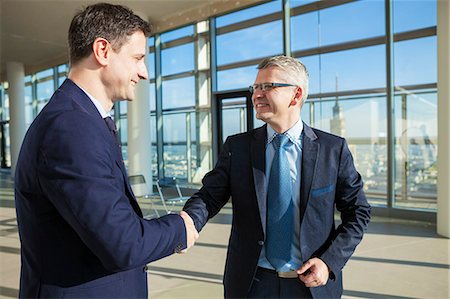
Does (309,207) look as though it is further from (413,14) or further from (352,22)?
(352,22)

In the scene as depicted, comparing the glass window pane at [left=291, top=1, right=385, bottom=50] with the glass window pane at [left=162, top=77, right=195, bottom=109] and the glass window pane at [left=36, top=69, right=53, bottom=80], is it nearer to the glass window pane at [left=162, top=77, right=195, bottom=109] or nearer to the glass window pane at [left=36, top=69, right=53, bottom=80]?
the glass window pane at [left=162, top=77, right=195, bottom=109]

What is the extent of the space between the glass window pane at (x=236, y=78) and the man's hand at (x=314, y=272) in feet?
26.1

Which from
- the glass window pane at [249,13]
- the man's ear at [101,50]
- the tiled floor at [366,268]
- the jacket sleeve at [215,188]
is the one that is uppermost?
the glass window pane at [249,13]

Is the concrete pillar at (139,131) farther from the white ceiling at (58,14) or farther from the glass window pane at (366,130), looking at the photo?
the glass window pane at (366,130)

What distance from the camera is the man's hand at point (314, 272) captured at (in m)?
1.41

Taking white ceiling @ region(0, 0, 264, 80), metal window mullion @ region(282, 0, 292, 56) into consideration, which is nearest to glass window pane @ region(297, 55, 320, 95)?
metal window mullion @ region(282, 0, 292, 56)

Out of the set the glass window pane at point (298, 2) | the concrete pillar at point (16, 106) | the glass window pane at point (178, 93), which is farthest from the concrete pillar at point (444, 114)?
the concrete pillar at point (16, 106)

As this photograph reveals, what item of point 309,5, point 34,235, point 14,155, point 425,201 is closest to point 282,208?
point 34,235

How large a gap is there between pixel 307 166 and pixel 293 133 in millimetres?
173

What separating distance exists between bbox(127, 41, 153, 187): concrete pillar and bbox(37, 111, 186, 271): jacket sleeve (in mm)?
9142

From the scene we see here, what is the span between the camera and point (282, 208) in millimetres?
1557

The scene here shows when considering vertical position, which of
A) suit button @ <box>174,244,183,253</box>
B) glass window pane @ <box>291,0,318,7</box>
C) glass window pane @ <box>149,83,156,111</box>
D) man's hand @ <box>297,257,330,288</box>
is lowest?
man's hand @ <box>297,257,330,288</box>

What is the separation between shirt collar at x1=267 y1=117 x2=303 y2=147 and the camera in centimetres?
165

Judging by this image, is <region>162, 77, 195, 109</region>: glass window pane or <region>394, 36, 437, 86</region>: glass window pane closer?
<region>394, 36, 437, 86</region>: glass window pane
